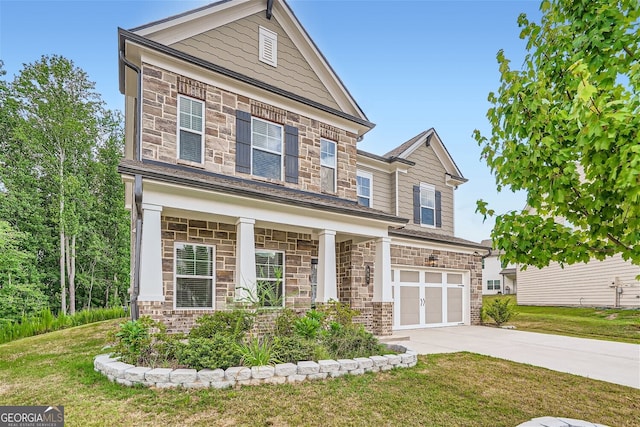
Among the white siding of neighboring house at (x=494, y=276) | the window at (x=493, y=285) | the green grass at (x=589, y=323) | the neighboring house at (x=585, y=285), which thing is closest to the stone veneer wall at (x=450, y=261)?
the green grass at (x=589, y=323)

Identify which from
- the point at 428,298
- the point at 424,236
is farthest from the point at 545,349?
the point at 424,236

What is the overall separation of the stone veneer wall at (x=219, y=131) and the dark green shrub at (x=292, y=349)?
14.1 ft

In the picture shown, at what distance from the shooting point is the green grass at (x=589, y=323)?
1298 centimetres

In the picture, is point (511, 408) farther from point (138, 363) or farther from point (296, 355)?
point (138, 363)

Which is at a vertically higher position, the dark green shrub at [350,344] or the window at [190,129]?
the window at [190,129]

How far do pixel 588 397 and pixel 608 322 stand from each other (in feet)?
39.8

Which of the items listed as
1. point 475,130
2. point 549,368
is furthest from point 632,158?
point 549,368

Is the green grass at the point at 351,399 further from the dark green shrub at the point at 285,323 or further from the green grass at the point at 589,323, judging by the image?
the green grass at the point at 589,323

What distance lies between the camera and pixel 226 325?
6488mm

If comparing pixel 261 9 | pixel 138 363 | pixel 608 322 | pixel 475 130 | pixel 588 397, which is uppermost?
pixel 261 9

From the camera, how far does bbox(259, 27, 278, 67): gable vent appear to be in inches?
392

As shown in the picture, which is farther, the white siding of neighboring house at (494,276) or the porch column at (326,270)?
the white siding of neighboring house at (494,276)

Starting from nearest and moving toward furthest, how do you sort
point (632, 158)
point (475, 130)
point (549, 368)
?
1. point (632, 158)
2. point (475, 130)
3. point (549, 368)

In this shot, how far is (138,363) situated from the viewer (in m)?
5.80
